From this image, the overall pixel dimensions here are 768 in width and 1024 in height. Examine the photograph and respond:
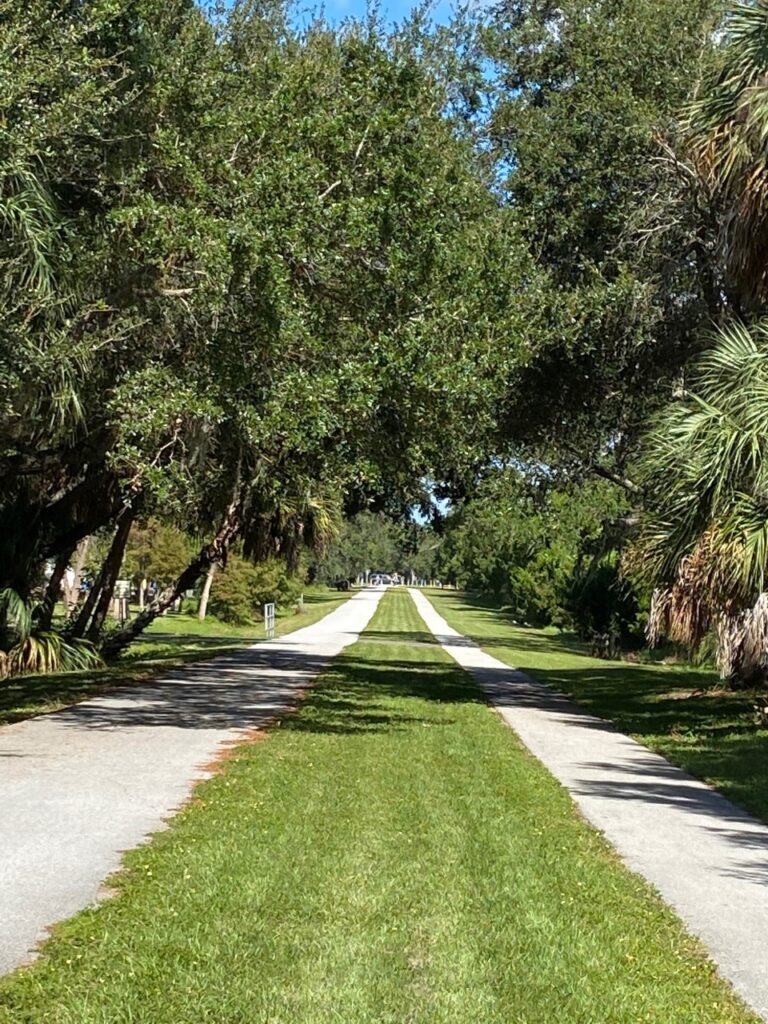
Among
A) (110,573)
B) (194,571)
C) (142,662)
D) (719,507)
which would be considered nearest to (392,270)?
(719,507)

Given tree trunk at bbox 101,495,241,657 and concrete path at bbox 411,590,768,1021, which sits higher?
tree trunk at bbox 101,495,241,657

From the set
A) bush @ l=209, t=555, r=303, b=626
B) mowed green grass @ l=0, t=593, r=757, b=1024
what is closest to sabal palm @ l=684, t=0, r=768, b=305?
mowed green grass @ l=0, t=593, r=757, b=1024

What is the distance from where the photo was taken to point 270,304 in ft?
39.7

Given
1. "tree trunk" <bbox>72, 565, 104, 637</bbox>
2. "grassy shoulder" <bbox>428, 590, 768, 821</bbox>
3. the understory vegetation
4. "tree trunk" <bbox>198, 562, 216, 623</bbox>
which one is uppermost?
the understory vegetation

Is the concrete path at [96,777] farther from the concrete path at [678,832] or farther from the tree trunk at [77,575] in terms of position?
the tree trunk at [77,575]

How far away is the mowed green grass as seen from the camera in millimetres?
4621

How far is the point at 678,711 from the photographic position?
18312 millimetres

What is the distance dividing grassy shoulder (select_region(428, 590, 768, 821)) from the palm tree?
1.10 metres

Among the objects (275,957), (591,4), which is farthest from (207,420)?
(591,4)

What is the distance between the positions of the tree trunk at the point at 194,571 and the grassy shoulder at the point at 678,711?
21.0 feet

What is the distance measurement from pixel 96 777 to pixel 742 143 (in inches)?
357

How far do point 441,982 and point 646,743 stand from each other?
9990 millimetres

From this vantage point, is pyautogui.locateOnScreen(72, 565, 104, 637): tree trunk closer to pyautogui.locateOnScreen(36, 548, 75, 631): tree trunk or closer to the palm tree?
pyautogui.locateOnScreen(36, 548, 75, 631): tree trunk

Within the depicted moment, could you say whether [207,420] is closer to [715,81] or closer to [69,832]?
[69,832]
